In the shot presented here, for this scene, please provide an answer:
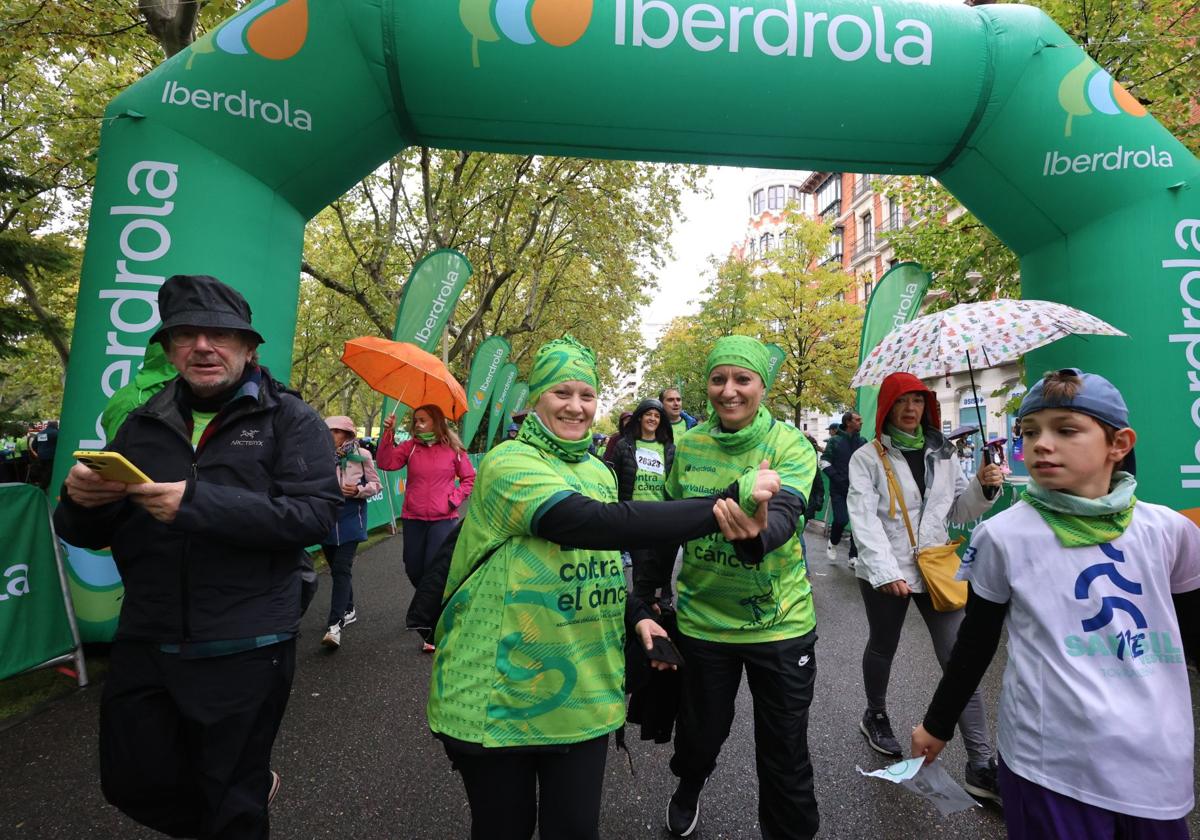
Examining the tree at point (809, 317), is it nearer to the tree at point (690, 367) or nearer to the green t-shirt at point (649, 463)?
the tree at point (690, 367)

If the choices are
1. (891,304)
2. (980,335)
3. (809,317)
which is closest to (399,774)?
A: (980,335)

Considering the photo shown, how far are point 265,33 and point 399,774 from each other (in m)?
4.33

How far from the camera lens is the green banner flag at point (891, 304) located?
287 inches

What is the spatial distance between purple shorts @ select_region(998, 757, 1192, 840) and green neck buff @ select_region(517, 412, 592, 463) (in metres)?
1.47

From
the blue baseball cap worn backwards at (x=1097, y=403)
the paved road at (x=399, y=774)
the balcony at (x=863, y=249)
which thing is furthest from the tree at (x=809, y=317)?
the blue baseball cap worn backwards at (x=1097, y=403)

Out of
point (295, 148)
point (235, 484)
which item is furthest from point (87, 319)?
point (235, 484)

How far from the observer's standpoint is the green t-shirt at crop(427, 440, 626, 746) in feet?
5.55

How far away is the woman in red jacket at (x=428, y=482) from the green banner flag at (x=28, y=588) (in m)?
2.14

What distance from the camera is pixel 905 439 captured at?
328 cm

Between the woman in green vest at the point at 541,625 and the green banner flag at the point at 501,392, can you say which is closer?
the woman in green vest at the point at 541,625

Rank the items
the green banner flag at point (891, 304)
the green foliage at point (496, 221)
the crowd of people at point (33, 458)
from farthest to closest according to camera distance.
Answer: the green foliage at point (496, 221), the green banner flag at point (891, 304), the crowd of people at point (33, 458)

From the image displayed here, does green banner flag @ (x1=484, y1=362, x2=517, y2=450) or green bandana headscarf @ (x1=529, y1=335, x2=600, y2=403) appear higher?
green banner flag @ (x1=484, y1=362, x2=517, y2=450)

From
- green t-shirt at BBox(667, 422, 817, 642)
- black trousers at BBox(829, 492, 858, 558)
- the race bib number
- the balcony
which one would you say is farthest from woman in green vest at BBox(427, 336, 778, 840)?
the balcony

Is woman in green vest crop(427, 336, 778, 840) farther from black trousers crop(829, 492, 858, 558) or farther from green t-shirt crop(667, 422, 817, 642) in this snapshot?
black trousers crop(829, 492, 858, 558)
